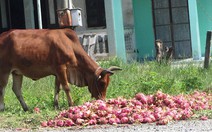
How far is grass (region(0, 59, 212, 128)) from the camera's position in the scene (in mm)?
10015

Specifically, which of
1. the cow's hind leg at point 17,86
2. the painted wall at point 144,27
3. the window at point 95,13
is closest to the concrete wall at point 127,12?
the painted wall at point 144,27

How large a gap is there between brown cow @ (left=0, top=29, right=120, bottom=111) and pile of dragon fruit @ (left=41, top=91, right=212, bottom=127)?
114 centimetres

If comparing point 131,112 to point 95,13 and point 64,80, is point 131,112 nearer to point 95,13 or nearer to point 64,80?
point 64,80

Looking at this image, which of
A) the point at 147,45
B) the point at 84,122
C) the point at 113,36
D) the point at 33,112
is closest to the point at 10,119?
the point at 33,112

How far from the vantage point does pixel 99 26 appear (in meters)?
21.6

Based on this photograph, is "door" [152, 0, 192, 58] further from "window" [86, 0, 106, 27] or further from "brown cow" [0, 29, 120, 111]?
"brown cow" [0, 29, 120, 111]

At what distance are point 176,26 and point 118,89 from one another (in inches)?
355

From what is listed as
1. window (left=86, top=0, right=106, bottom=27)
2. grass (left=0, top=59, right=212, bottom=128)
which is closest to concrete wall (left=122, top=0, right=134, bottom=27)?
window (left=86, top=0, right=106, bottom=27)

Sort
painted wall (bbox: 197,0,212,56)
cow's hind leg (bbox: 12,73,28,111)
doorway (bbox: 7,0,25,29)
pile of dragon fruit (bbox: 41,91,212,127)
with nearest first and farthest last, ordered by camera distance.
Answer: pile of dragon fruit (bbox: 41,91,212,127) < cow's hind leg (bbox: 12,73,28,111) < painted wall (bbox: 197,0,212,56) < doorway (bbox: 7,0,25,29)

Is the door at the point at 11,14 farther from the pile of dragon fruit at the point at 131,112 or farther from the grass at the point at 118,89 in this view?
the pile of dragon fruit at the point at 131,112

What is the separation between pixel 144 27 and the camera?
2105 centimetres

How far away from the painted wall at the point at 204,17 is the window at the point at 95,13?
139 inches

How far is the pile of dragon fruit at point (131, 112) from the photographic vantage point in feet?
30.2

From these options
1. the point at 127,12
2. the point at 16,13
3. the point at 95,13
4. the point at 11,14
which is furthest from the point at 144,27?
the point at 11,14
